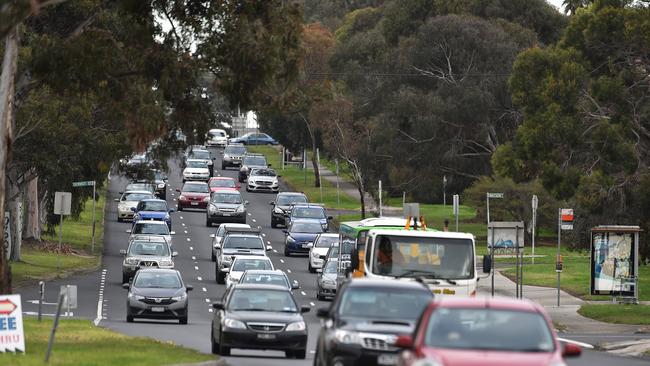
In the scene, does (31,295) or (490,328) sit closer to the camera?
(490,328)

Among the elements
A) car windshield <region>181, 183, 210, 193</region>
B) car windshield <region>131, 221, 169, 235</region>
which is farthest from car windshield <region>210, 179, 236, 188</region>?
car windshield <region>131, 221, 169, 235</region>

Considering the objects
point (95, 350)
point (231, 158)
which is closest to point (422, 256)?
point (95, 350)

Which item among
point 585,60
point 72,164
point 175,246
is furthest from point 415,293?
point 175,246

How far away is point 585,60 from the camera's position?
50469 mm

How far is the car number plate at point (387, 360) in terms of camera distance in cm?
1934

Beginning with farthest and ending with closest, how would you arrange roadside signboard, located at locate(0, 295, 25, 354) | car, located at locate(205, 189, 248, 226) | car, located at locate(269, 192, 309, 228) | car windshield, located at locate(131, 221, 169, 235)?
car, located at locate(269, 192, 309, 228) < car, located at locate(205, 189, 248, 226) < car windshield, located at locate(131, 221, 169, 235) < roadside signboard, located at locate(0, 295, 25, 354)

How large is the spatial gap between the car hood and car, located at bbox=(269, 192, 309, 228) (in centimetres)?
5930

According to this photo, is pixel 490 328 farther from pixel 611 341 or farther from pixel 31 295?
pixel 31 295

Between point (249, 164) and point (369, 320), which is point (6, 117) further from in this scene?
point (249, 164)

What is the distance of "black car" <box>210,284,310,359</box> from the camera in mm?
26469

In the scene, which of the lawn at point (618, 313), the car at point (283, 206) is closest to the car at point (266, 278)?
the lawn at point (618, 313)

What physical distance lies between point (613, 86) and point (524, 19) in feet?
137

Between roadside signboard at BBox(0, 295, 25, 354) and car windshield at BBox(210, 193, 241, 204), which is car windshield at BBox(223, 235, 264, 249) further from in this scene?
roadside signboard at BBox(0, 295, 25, 354)

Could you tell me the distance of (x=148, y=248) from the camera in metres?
51.5
